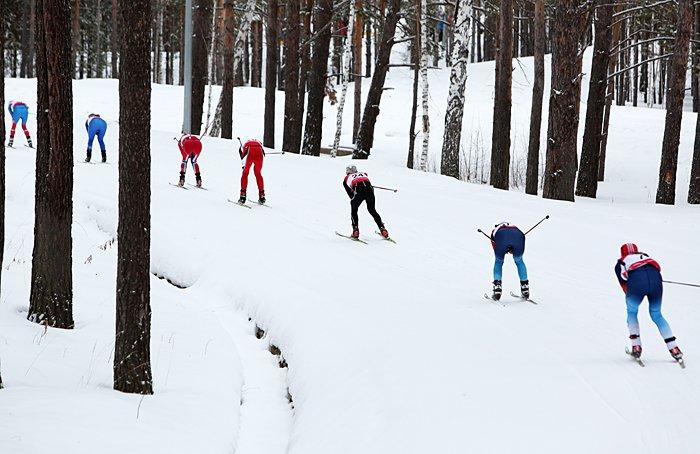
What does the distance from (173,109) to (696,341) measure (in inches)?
1430

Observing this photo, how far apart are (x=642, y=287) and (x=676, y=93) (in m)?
13.7

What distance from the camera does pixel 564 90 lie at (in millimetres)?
18188

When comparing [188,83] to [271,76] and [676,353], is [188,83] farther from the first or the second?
[676,353]

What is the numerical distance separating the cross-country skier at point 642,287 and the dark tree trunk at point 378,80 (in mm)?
17833

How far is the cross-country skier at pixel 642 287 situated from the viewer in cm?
788

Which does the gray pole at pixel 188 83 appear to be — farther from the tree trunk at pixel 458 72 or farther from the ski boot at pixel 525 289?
the ski boot at pixel 525 289

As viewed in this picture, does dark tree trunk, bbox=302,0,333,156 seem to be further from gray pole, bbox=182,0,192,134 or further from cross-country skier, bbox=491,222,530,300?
cross-country skier, bbox=491,222,530,300

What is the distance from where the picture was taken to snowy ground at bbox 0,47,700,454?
6645 millimetres

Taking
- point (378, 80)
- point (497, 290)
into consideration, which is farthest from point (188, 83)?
point (497, 290)

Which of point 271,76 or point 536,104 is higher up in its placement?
point 271,76

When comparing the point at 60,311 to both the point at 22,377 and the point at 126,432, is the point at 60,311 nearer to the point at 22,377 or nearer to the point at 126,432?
the point at 22,377

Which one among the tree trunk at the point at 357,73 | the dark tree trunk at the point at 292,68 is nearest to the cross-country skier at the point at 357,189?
the dark tree trunk at the point at 292,68

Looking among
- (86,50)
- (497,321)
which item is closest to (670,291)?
(497,321)

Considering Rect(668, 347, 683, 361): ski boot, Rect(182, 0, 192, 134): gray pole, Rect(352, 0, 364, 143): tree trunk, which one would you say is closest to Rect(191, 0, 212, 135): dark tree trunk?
Rect(182, 0, 192, 134): gray pole
